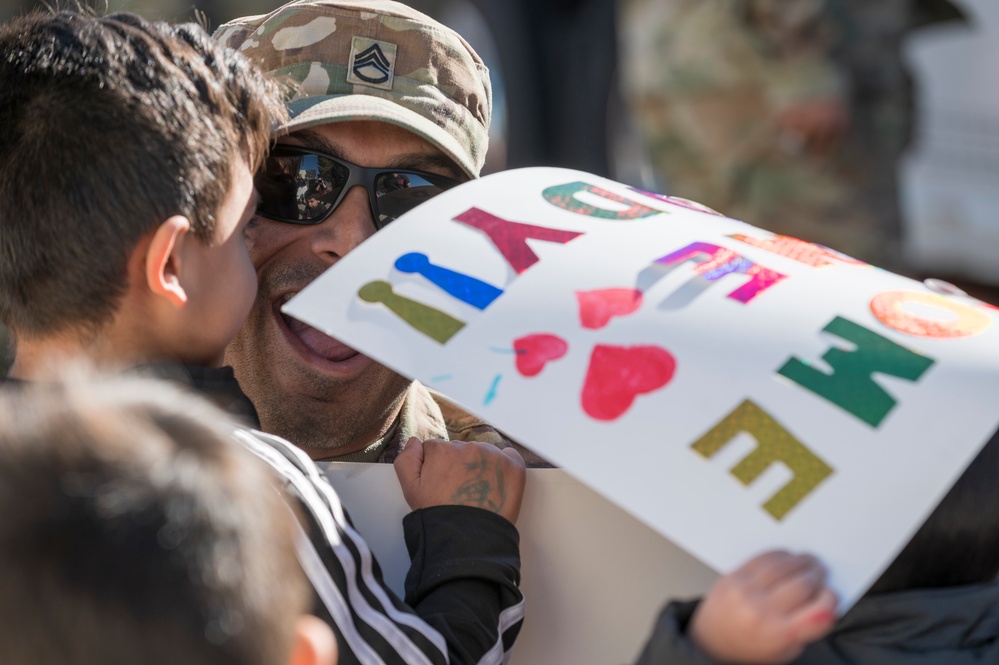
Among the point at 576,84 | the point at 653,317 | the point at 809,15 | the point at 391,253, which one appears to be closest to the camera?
the point at 653,317

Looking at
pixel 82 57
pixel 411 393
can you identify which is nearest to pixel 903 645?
pixel 82 57

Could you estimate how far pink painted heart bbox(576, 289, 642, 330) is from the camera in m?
1.17

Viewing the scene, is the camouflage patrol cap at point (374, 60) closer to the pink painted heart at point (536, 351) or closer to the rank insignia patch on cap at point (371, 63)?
the rank insignia patch on cap at point (371, 63)

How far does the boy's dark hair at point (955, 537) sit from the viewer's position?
47.1 inches

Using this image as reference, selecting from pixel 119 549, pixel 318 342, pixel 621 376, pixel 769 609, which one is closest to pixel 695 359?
pixel 621 376

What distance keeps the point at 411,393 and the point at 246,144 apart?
2.62 ft

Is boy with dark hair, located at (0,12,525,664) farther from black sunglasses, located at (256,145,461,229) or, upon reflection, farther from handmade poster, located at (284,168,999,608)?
black sunglasses, located at (256,145,461,229)

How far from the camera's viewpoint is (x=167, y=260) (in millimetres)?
1343

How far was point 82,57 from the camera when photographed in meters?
1.39

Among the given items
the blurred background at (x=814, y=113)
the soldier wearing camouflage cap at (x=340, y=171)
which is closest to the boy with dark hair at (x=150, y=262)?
the soldier wearing camouflage cap at (x=340, y=171)

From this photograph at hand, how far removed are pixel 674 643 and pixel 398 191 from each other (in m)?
1.00

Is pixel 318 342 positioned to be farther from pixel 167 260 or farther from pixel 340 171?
pixel 167 260

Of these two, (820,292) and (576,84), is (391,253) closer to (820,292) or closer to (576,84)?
(820,292)

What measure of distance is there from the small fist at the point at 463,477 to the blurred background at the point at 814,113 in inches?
135
